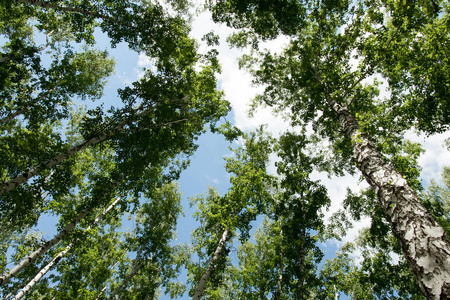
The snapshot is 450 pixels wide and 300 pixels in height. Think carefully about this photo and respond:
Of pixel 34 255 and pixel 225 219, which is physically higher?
pixel 225 219

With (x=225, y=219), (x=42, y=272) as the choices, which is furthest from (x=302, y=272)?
(x=42, y=272)

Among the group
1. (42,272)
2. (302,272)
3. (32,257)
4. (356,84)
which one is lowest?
(42,272)

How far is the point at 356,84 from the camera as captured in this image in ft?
18.8

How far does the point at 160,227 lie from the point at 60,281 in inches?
257

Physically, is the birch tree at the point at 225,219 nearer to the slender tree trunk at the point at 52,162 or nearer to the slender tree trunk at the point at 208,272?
the slender tree trunk at the point at 208,272

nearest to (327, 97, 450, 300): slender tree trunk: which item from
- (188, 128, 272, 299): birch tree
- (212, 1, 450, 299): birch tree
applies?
(212, 1, 450, 299): birch tree

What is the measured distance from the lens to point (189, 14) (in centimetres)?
1200

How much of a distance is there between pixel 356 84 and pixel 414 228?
13.7 ft

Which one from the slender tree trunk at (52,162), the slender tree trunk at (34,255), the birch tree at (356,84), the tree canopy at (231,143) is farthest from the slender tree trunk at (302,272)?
the slender tree trunk at (52,162)

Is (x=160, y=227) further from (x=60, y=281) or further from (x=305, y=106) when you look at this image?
(x=305, y=106)

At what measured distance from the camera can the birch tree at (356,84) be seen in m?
2.74

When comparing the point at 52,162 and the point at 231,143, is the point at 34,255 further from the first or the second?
the point at 231,143

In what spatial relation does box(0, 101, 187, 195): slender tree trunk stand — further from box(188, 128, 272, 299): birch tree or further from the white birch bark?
box(188, 128, 272, 299): birch tree

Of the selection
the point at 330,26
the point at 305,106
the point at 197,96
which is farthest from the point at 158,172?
the point at 330,26
